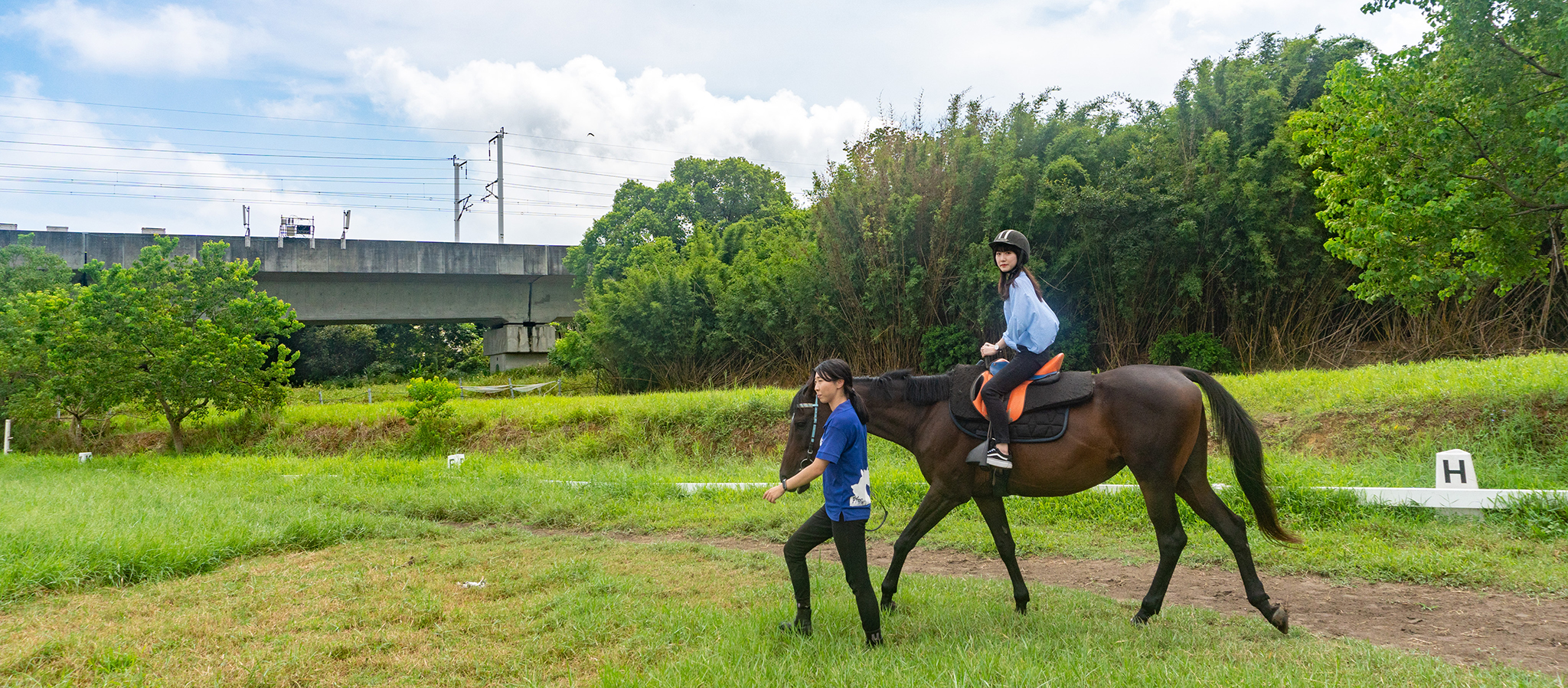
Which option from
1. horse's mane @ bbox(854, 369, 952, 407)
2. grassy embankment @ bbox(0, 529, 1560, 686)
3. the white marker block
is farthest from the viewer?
the white marker block

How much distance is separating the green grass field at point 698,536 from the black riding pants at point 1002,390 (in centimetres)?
102

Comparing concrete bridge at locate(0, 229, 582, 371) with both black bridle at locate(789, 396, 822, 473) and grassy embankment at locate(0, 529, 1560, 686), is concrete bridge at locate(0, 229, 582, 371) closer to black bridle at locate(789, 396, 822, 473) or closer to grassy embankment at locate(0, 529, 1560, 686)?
grassy embankment at locate(0, 529, 1560, 686)

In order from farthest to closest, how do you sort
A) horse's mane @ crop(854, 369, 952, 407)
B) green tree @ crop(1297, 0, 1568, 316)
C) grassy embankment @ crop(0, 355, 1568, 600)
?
green tree @ crop(1297, 0, 1568, 316)
grassy embankment @ crop(0, 355, 1568, 600)
horse's mane @ crop(854, 369, 952, 407)

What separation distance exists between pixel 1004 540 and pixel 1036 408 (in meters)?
0.80

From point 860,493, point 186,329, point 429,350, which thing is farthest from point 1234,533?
point 429,350

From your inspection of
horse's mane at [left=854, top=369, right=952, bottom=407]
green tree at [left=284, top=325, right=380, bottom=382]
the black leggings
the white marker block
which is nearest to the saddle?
horse's mane at [left=854, top=369, right=952, bottom=407]

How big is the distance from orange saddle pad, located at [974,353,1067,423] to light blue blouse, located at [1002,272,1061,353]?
0.13 meters

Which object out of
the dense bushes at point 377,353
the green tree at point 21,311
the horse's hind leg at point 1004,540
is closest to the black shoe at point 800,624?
the horse's hind leg at point 1004,540

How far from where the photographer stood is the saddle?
15.6 ft

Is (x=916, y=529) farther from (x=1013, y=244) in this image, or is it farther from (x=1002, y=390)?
(x=1013, y=244)

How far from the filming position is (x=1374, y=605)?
15.8 ft

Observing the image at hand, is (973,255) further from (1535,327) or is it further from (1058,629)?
(1058,629)

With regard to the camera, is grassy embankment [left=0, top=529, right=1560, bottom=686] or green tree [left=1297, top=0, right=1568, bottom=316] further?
green tree [left=1297, top=0, right=1568, bottom=316]

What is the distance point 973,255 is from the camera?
45.7ft
